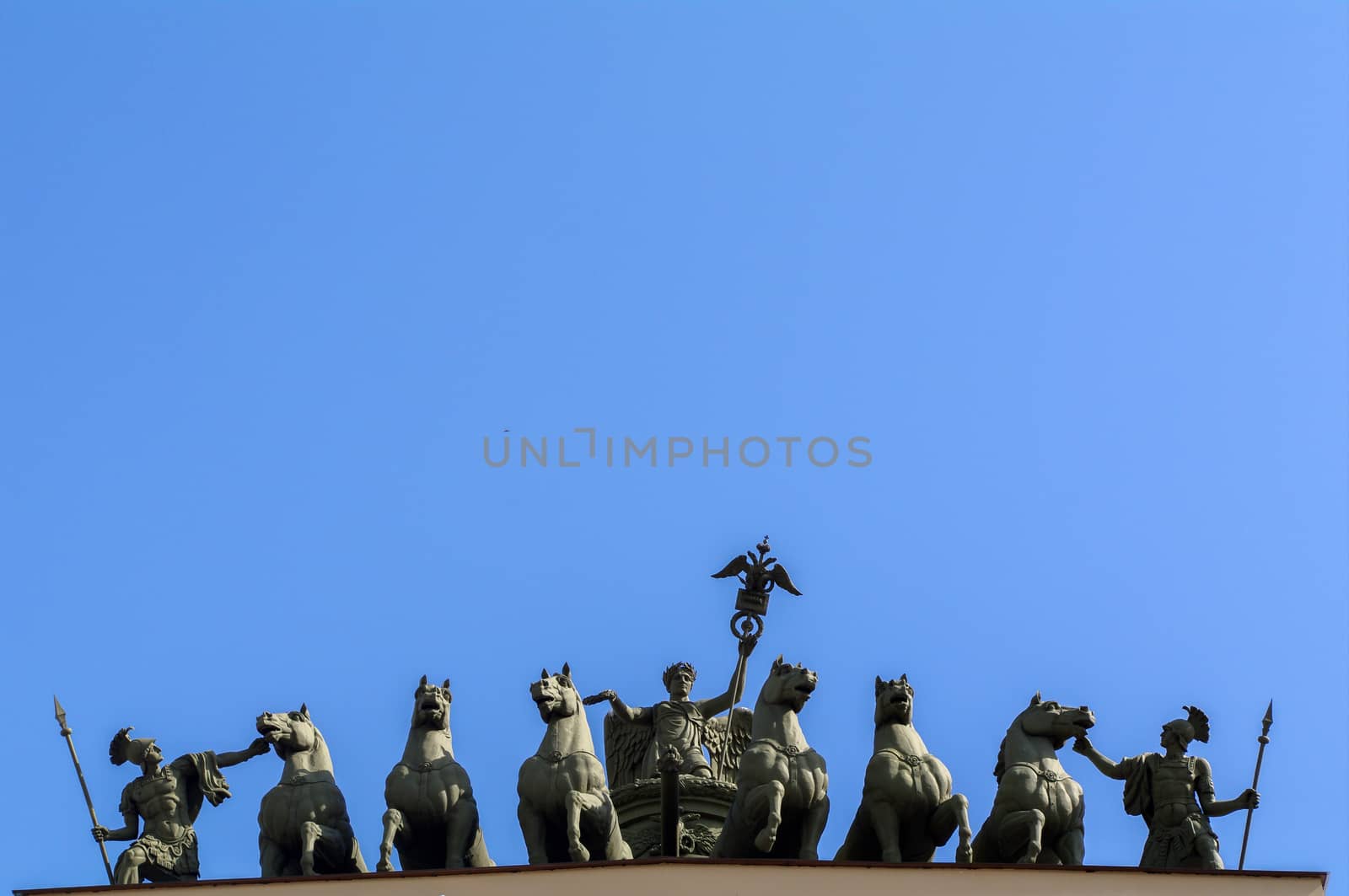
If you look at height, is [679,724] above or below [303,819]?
above

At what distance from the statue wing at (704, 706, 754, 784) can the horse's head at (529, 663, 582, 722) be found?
4.42 m

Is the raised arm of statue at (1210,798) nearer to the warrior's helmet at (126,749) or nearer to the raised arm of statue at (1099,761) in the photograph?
the raised arm of statue at (1099,761)

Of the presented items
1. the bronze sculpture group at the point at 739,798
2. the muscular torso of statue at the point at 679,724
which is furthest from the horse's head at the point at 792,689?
the muscular torso of statue at the point at 679,724

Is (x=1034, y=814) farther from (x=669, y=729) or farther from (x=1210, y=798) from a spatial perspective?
(x=669, y=729)

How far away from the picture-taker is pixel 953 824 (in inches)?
1257

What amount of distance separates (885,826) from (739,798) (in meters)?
1.42

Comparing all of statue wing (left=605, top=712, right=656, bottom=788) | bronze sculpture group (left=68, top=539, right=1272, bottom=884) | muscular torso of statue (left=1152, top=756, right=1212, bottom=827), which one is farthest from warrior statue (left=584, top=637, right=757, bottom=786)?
muscular torso of statue (left=1152, top=756, right=1212, bottom=827)

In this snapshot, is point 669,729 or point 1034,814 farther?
point 669,729

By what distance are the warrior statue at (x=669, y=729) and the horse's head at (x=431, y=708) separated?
3855mm

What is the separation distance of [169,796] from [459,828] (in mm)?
3099

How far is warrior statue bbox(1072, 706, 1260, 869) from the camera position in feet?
107

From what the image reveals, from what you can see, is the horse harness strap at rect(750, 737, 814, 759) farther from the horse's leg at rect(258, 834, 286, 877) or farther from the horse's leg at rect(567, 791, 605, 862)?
the horse's leg at rect(258, 834, 286, 877)

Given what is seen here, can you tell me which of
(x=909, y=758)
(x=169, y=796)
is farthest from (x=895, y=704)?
(x=169, y=796)

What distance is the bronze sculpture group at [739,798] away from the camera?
32188 mm
